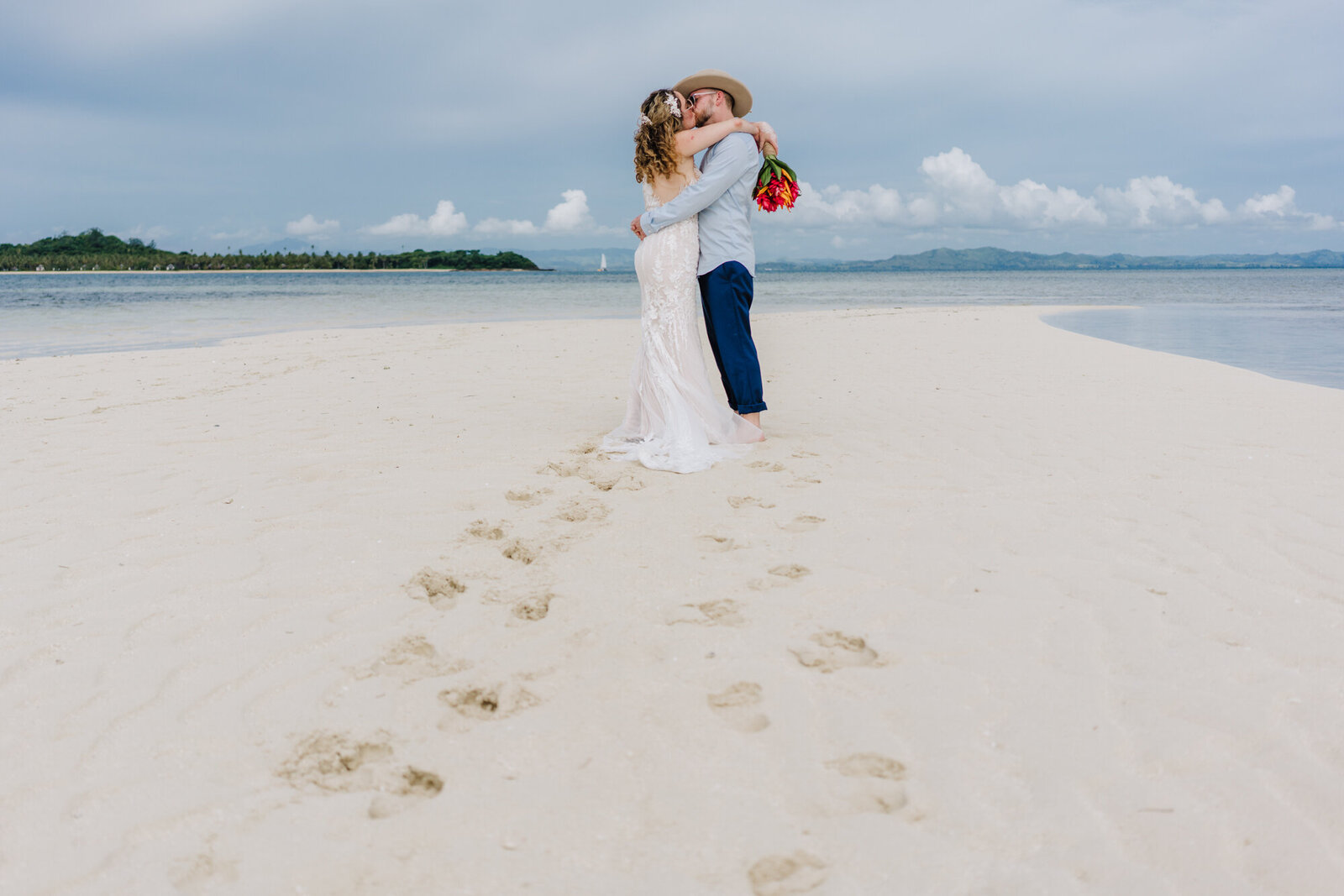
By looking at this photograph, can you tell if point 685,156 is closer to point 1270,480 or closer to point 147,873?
point 1270,480

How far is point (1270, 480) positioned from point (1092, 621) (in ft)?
7.33

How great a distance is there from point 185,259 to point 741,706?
91.3 meters

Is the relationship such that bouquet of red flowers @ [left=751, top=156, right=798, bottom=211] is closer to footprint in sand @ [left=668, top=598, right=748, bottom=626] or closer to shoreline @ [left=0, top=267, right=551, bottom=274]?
footprint in sand @ [left=668, top=598, right=748, bottom=626]

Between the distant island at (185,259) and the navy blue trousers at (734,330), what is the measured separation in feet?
258

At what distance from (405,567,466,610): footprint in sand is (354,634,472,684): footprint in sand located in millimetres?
295

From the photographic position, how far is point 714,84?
15.2 feet

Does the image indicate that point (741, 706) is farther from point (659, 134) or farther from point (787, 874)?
point (659, 134)

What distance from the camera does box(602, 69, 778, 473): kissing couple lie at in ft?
14.9

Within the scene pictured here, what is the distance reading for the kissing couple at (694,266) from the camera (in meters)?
4.54

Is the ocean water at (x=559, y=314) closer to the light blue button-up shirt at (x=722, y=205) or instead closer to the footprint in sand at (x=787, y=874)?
the light blue button-up shirt at (x=722, y=205)

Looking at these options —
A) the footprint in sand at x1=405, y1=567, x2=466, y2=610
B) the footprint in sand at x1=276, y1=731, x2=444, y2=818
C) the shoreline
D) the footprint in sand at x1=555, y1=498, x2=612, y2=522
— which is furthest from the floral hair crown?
the shoreline

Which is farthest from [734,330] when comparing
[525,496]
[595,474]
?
[525,496]

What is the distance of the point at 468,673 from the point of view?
2242 mm

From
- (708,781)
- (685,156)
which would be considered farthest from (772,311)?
(708,781)
